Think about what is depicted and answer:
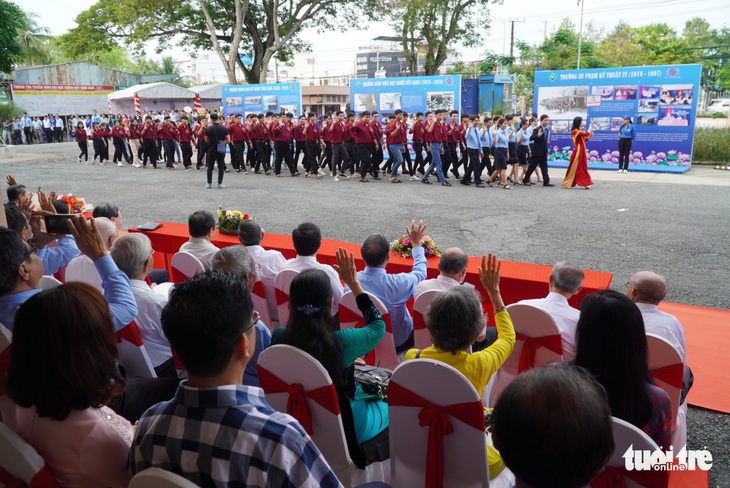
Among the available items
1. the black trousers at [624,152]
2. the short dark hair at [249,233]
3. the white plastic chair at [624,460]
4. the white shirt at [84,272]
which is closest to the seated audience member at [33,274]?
the white shirt at [84,272]

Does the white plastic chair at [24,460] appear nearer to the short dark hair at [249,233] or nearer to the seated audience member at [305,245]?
the seated audience member at [305,245]

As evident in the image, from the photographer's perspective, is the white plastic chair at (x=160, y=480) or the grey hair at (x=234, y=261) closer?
the white plastic chair at (x=160, y=480)

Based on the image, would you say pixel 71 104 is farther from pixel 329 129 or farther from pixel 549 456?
pixel 549 456

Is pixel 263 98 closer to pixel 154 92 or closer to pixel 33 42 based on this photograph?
pixel 154 92

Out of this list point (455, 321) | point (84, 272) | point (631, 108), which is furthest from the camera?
point (631, 108)

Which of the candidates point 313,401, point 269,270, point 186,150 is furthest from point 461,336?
point 186,150

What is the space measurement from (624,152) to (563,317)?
1257cm

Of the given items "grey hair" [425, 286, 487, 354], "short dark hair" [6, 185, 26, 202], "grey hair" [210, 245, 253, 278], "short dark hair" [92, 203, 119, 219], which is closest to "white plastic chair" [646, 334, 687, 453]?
"grey hair" [425, 286, 487, 354]

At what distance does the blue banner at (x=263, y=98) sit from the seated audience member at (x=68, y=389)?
16298 mm

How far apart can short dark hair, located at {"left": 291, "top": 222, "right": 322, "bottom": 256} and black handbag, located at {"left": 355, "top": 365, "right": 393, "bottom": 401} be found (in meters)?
1.39

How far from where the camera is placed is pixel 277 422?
1245mm

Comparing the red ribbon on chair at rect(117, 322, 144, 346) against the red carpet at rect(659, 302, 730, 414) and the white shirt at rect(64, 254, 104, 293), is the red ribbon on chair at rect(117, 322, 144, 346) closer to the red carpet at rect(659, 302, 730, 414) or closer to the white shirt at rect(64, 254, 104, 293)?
the white shirt at rect(64, 254, 104, 293)

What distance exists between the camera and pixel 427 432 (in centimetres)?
185

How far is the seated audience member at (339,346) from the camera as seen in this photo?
207 centimetres
